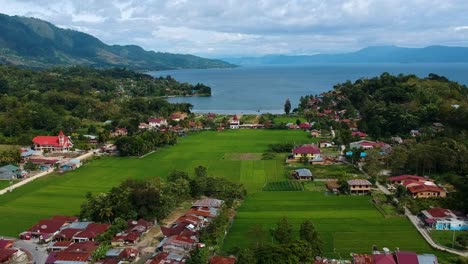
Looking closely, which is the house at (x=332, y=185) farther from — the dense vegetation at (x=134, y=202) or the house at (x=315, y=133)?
the house at (x=315, y=133)

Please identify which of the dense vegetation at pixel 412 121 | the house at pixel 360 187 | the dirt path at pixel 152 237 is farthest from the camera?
the dense vegetation at pixel 412 121

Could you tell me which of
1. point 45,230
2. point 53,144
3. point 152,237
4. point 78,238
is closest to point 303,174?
point 152,237

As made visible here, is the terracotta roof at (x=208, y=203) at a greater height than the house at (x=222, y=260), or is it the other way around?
the terracotta roof at (x=208, y=203)

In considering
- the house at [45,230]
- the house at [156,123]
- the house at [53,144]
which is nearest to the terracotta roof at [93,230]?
the house at [45,230]

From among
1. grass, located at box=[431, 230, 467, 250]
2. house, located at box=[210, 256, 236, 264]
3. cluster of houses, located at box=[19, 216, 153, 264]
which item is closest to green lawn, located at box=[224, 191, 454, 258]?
grass, located at box=[431, 230, 467, 250]

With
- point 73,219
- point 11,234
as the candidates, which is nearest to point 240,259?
point 73,219

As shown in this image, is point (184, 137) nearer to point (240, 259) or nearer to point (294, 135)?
point (294, 135)
